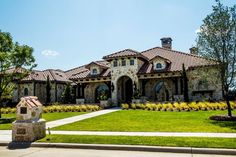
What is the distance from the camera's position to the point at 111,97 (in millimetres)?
33625

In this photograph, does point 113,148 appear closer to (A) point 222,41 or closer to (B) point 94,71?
(A) point 222,41

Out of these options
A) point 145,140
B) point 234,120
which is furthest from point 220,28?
point 145,140

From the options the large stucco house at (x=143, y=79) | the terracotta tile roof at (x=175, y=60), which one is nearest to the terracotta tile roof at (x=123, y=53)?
the large stucco house at (x=143, y=79)

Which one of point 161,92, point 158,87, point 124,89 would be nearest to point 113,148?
point 158,87

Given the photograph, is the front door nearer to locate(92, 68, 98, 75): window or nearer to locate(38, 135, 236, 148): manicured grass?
locate(92, 68, 98, 75): window

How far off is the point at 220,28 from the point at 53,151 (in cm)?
1319

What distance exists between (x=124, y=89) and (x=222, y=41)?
707 inches

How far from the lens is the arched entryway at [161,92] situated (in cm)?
3259

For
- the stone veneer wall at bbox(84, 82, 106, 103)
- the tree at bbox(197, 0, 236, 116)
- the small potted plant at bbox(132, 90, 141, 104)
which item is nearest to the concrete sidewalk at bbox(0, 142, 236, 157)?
the tree at bbox(197, 0, 236, 116)

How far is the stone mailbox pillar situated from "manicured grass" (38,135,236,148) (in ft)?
1.53

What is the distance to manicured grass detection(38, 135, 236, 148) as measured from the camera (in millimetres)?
9703

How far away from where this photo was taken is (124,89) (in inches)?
1366

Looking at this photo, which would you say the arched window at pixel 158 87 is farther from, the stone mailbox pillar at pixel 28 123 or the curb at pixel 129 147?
the curb at pixel 129 147

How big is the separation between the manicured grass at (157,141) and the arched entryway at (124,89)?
22.0 meters
